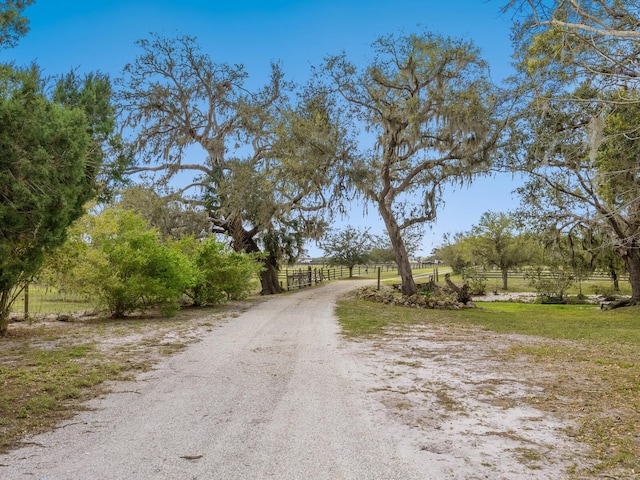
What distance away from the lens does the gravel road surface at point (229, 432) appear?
329 cm

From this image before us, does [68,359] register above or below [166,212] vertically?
below

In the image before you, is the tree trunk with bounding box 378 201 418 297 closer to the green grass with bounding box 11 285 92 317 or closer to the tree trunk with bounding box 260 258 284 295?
the tree trunk with bounding box 260 258 284 295

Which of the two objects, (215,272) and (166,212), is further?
(166,212)

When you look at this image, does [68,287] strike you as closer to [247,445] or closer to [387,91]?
[247,445]

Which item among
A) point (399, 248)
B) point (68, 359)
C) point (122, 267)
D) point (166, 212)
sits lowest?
point (68, 359)

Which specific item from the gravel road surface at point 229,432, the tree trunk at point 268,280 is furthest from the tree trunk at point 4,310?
the tree trunk at point 268,280

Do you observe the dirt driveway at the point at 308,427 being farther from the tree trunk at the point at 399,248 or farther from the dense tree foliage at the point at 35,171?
the tree trunk at the point at 399,248

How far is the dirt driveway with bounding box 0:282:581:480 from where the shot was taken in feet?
10.9

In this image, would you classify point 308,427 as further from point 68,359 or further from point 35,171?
point 35,171

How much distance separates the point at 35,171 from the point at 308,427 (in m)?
5.39

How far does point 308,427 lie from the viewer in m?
4.13

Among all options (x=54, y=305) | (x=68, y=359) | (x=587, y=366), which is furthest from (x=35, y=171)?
(x=54, y=305)

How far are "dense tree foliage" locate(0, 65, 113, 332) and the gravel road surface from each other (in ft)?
10.4

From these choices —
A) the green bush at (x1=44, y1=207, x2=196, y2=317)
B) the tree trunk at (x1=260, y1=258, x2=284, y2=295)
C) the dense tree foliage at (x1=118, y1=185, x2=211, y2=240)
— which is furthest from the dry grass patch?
the tree trunk at (x1=260, y1=258, x2=284, y2=295)
